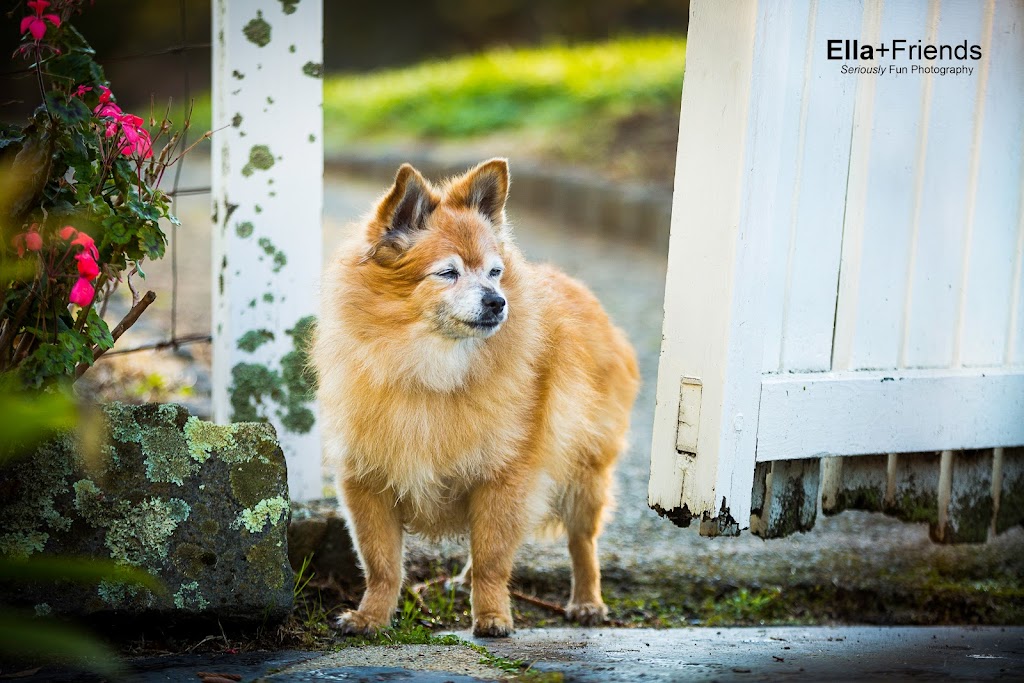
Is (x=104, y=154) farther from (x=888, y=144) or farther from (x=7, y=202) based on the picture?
(x=888, y=144)

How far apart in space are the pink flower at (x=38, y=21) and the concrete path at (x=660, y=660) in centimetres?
140

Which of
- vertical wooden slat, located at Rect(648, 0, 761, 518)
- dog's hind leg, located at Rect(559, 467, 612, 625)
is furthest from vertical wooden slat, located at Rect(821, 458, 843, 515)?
dog's hind leg, located at Rect(559, 467, 612, 625)

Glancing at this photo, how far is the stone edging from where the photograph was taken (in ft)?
28.5

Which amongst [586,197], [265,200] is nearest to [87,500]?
[265,200]

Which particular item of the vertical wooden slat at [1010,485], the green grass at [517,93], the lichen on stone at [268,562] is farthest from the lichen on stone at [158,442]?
the green grass at [517,93]

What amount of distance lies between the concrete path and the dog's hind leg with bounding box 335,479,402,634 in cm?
33

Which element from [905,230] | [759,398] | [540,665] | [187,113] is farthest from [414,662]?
[905,230]

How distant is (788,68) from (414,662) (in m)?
1.74

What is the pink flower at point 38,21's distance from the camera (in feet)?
7.21

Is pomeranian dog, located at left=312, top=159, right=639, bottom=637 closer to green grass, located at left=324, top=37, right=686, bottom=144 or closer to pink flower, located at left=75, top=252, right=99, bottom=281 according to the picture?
pink flower, located at left=75, top=252, right=99, bottom=281

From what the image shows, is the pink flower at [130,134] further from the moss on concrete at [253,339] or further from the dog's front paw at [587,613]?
the dog's front paw at [587,613]

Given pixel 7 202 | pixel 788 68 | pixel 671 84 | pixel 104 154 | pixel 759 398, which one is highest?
pixel 671 84

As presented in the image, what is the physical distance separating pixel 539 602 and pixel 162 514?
1414 millimetres

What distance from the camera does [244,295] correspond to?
3.31 metres
